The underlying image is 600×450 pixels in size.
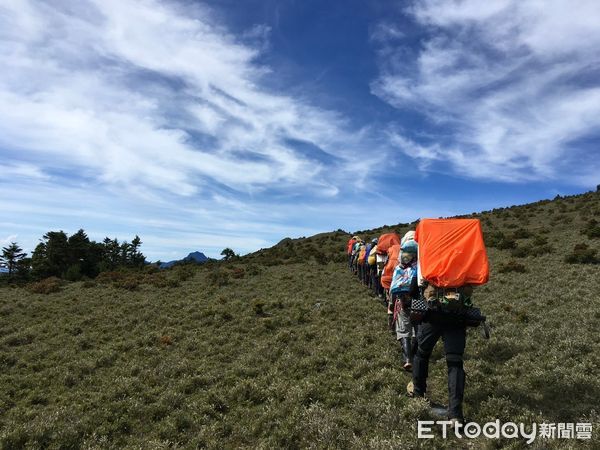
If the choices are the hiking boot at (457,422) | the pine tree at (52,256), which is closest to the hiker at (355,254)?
the hiking boot at (457,422)

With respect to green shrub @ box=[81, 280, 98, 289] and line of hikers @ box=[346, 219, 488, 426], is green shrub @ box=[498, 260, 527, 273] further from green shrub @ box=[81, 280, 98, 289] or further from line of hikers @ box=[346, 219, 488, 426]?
green shrub @ box=[81, 280, 98, 289]

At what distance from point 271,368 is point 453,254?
6.04 meters

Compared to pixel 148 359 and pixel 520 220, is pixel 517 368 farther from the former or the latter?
pixel 520 220

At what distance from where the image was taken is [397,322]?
8.34 meters

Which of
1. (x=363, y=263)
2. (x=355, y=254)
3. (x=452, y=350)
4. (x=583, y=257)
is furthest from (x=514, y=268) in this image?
(x=452, y=350)

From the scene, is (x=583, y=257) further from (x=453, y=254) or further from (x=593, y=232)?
(x=453, y=254)

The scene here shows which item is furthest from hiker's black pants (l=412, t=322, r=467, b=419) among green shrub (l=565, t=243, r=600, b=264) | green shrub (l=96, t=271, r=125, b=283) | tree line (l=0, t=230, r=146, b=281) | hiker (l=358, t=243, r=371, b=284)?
tree line (l=0, t=230, r=146, b=281)

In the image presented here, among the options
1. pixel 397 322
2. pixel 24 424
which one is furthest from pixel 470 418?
pixel 24 424

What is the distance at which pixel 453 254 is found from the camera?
5949 mm

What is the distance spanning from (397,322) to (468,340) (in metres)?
3.65

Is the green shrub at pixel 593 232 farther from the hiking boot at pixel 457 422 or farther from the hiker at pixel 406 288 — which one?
the hiking boot at pixel 457 422

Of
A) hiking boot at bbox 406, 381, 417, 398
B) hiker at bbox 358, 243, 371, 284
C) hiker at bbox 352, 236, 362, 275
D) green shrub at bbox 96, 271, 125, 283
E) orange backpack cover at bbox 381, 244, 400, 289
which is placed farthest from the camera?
green shrub at bbox 96, 271, 125, 283

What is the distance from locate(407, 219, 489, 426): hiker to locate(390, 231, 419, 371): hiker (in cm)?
81

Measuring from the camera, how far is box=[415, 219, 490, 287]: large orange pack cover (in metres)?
5.82
